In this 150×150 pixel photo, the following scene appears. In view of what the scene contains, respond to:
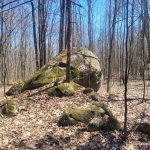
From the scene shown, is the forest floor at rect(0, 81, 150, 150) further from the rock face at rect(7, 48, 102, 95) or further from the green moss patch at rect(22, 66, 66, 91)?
the rock face at rect(7, 48, 102, 95)

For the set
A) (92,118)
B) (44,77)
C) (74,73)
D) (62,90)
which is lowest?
(92,118)

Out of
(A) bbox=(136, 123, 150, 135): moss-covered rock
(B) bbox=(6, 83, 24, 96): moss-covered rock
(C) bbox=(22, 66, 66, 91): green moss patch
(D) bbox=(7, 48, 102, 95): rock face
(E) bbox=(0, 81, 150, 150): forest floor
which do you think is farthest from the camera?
(B) bbox=(6, 83, 24, 96): moss-covered rock

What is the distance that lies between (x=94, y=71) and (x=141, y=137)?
6.21m

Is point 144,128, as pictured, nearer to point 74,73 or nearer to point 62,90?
point 62,90

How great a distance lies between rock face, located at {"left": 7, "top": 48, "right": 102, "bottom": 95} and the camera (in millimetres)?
13023

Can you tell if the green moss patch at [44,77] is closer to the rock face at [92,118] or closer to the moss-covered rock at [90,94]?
the moss-covered rock at [90,94]

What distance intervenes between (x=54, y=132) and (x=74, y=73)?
533cm

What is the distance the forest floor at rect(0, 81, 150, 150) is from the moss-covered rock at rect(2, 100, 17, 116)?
0.21 m

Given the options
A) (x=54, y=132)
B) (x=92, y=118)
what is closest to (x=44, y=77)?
(x=92, y=118)

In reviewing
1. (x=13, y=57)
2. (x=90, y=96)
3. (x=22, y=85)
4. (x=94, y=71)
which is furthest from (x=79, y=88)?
(x=13, y=57)

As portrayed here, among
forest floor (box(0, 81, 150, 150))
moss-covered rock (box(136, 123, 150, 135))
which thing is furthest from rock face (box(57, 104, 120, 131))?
moss-covered rock (box(136, 123, 150, 135))

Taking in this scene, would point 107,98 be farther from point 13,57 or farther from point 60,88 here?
point 13,57

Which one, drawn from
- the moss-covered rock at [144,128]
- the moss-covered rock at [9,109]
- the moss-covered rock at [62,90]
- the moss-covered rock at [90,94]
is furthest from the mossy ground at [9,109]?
the moss-covered rock at [144,128]

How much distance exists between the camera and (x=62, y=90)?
448 inches
